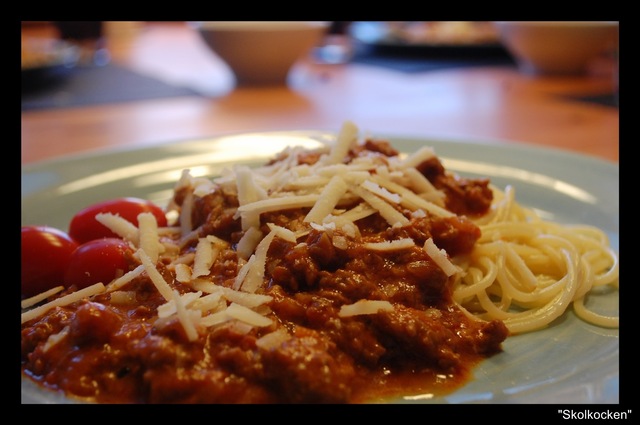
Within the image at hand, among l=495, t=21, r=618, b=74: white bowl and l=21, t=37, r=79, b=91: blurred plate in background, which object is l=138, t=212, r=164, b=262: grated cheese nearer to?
l=21, t=37, r=79, b=91: blurred plate in background

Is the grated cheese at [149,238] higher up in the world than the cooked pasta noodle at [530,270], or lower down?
higher up

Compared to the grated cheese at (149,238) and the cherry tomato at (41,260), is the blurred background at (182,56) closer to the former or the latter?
the cherry tomato at (41,260)

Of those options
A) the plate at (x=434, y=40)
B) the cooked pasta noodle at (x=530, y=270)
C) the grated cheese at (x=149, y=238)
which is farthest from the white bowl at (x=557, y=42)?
the grated cheese at (x=149, y=238)

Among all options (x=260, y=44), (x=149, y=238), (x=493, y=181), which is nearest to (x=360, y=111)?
(x=260, y=44)

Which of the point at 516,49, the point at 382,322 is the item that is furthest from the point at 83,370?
the point at 516,49

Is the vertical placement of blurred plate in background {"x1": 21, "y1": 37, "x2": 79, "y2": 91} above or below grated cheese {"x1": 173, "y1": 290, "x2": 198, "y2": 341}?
above

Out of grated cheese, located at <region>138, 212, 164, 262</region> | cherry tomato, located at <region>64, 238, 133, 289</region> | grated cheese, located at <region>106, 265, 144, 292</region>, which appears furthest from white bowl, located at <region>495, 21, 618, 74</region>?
grated cheese, located at <region>106, 265, 144, 292</region>
